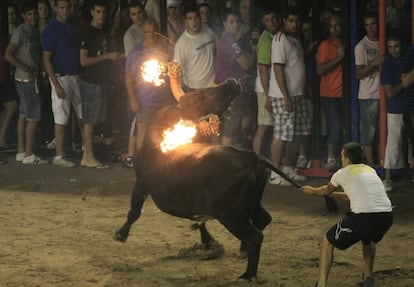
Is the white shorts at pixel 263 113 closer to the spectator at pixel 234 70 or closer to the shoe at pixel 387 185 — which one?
the spectator at pixel 234 70

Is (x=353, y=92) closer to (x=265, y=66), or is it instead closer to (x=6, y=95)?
(x=265, y=66)

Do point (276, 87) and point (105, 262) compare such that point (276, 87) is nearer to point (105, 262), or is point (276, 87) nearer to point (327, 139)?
point (327, 139)

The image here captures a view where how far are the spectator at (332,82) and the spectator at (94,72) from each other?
2.76 m

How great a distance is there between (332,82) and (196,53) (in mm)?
1733

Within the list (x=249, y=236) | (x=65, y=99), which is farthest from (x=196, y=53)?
(x=249, y=236)

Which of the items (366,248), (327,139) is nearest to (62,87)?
(327,139)

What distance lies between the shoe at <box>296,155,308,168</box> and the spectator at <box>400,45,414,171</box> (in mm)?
1653

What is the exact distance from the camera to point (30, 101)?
13188 millimetres

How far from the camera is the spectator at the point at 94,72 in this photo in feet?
41.6

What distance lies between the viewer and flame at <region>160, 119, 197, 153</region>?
26.4ft

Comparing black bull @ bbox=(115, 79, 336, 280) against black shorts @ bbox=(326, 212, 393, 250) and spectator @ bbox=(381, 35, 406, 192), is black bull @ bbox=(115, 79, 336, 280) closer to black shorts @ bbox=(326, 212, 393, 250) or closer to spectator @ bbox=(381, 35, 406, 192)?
black shorts @ bbox=(326, 212, 393, 250)

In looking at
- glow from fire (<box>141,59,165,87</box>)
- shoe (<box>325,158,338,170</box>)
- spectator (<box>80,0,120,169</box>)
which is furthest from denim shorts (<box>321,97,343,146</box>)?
glow from fire (<box>141,59,165,87</box>)

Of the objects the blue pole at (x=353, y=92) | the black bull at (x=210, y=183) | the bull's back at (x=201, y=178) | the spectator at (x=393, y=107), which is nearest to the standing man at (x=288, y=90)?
the blue pole at (x=353, y=92)

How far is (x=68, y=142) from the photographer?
1417 centimetres
